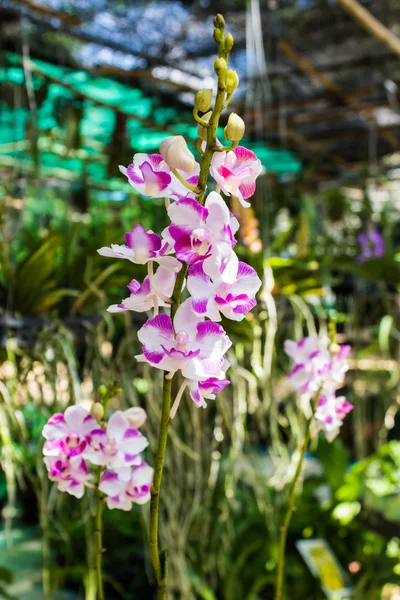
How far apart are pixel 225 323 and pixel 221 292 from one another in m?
0.91

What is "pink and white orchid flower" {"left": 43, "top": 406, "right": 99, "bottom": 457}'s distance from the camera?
1.81 ft

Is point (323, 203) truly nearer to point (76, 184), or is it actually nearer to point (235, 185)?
point (76, 184)

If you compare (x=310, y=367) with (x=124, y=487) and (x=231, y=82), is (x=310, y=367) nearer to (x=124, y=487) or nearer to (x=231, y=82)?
(x=124, y=487)

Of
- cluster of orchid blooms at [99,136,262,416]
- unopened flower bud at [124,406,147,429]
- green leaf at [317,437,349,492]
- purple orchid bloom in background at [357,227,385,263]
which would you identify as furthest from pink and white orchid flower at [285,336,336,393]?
green leaf at [317,437,349,492]

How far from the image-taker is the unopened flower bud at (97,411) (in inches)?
22.6

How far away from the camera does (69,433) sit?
559mm

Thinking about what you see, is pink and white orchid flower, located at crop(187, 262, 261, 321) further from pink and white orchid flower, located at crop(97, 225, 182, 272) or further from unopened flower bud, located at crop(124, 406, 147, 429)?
unopened flower bud, located at crop(124, 406, 147, 429)

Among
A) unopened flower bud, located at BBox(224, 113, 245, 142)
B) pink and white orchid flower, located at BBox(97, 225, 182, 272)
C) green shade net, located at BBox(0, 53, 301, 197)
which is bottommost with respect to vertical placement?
pink and white orchid flower, located at BBox(97, 225, 182, 272)

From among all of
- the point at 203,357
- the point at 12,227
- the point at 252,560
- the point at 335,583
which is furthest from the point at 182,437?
the point at 203,357

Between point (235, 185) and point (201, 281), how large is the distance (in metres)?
0.08

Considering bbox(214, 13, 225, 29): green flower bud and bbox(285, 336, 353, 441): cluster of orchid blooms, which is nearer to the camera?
bbox(214, 13, 225, 29): green flower bud

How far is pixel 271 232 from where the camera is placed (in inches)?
86.2

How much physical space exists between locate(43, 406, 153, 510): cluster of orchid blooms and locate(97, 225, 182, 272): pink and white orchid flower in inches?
8.2

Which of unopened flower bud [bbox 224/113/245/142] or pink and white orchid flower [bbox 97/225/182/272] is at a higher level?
unopened flower bud [bbox 224/113/245/142]
